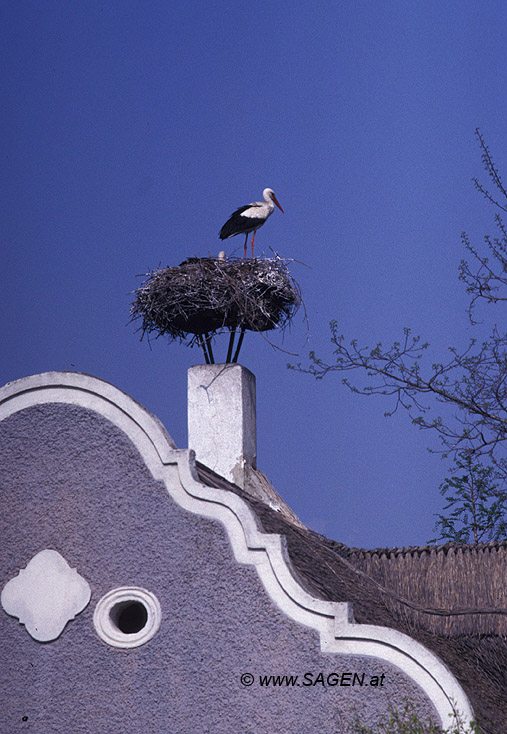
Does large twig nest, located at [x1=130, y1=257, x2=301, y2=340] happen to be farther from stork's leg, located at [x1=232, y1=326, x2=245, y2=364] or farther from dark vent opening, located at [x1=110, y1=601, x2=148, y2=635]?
dark vent opening, located at [x1=110, y1=601, x2=148, y2=635]

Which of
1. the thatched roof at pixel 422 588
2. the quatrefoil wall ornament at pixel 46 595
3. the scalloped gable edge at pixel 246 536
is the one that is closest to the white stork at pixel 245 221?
the thatched roof at pixel 422 588

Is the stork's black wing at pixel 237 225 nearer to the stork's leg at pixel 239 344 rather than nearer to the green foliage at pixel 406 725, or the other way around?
the stork's leg at pixel 239 344

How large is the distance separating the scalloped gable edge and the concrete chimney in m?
4.37

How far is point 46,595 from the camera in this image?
832cm

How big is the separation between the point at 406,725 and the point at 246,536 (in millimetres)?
1713

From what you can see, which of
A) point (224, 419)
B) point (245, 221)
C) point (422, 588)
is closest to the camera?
point (422, 588)

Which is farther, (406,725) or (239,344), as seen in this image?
(239,344)

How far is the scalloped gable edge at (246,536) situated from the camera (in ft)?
24.1

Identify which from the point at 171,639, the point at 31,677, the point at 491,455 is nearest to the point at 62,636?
the point at 31,677

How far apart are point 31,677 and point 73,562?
0.88 m

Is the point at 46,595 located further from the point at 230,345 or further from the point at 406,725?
the point at 230,345

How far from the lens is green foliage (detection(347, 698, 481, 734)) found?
23.6 feet

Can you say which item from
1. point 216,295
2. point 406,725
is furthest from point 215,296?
point 406,725

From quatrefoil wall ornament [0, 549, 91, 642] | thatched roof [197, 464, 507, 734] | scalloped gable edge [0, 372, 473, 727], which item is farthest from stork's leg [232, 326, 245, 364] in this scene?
quatrefoil wall ornament [0, 549, 91, 642]
